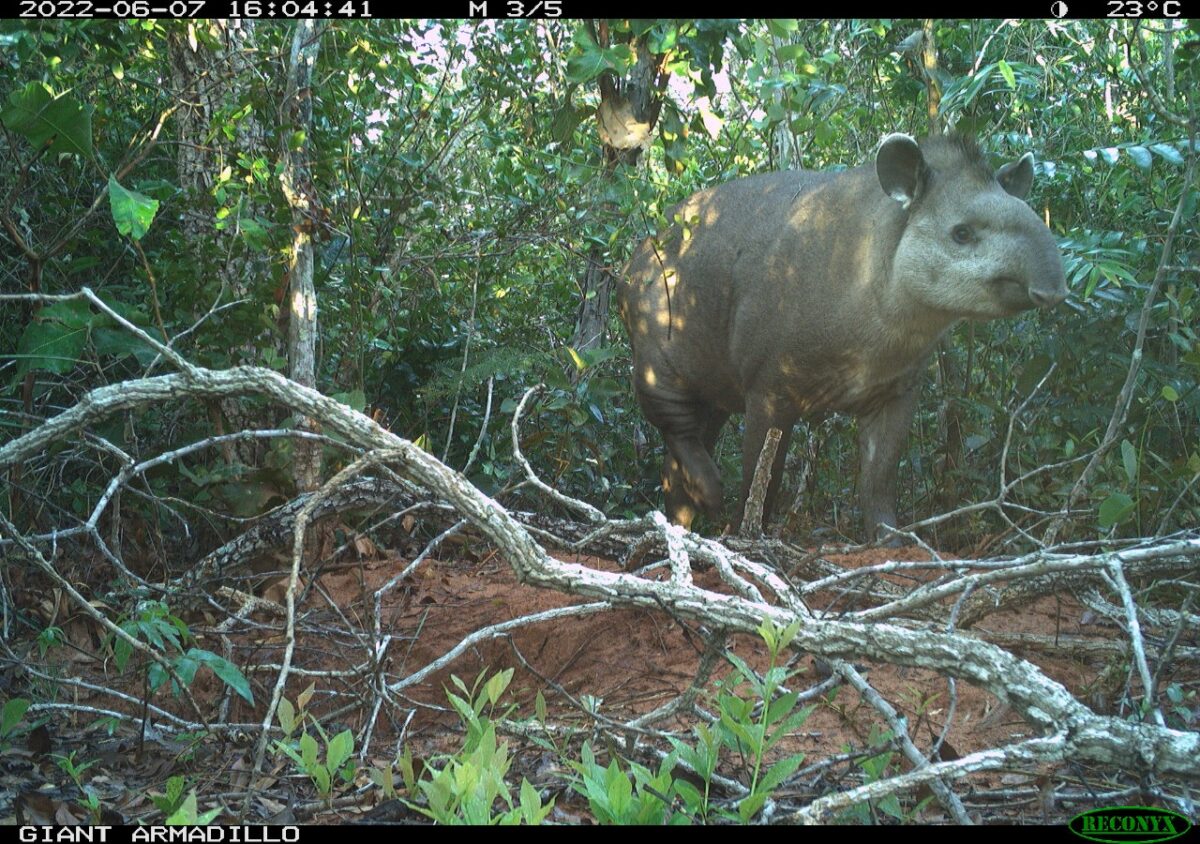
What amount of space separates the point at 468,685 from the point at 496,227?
100 inches

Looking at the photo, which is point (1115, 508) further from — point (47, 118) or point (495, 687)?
point (47, 118)

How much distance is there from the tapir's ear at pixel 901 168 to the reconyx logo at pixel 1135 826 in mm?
3755

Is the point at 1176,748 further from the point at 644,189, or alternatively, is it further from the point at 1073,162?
the point at 1073,162

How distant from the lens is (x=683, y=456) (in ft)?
22.7

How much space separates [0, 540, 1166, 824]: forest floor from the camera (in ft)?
9.05

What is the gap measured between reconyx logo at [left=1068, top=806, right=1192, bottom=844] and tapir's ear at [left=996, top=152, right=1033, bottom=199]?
3.98m

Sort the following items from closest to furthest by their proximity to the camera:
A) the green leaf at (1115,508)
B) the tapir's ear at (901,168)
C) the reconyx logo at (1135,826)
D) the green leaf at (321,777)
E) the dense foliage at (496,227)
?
the reconyx logo at (1135,826), the green leaf at (321,777), the green leaf at (1115,508), the dense foliage at (496,227), the tapir's ear at (901,168)

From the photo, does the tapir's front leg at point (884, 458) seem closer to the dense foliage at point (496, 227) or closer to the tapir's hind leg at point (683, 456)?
the dense foliage at point (496, 227)

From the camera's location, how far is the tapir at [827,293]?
17.7 feet

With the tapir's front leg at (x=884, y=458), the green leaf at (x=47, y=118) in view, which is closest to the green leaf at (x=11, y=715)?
the green leaf at (x=47, y=118)

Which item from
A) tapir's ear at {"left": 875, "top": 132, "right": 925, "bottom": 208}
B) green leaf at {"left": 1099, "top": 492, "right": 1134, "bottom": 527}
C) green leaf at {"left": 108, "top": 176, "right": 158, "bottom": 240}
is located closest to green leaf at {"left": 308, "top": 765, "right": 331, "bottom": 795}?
green leaf at {"left": 108, "top": 176, "right": 158, "bottom": 240}

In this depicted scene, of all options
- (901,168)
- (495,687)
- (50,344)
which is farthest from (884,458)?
(50,344)

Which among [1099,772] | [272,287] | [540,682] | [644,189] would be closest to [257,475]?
[272,287]

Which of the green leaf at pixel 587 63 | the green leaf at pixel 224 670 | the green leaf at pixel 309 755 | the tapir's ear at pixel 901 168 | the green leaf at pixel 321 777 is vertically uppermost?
the tapir's ear at pixel 901 168
